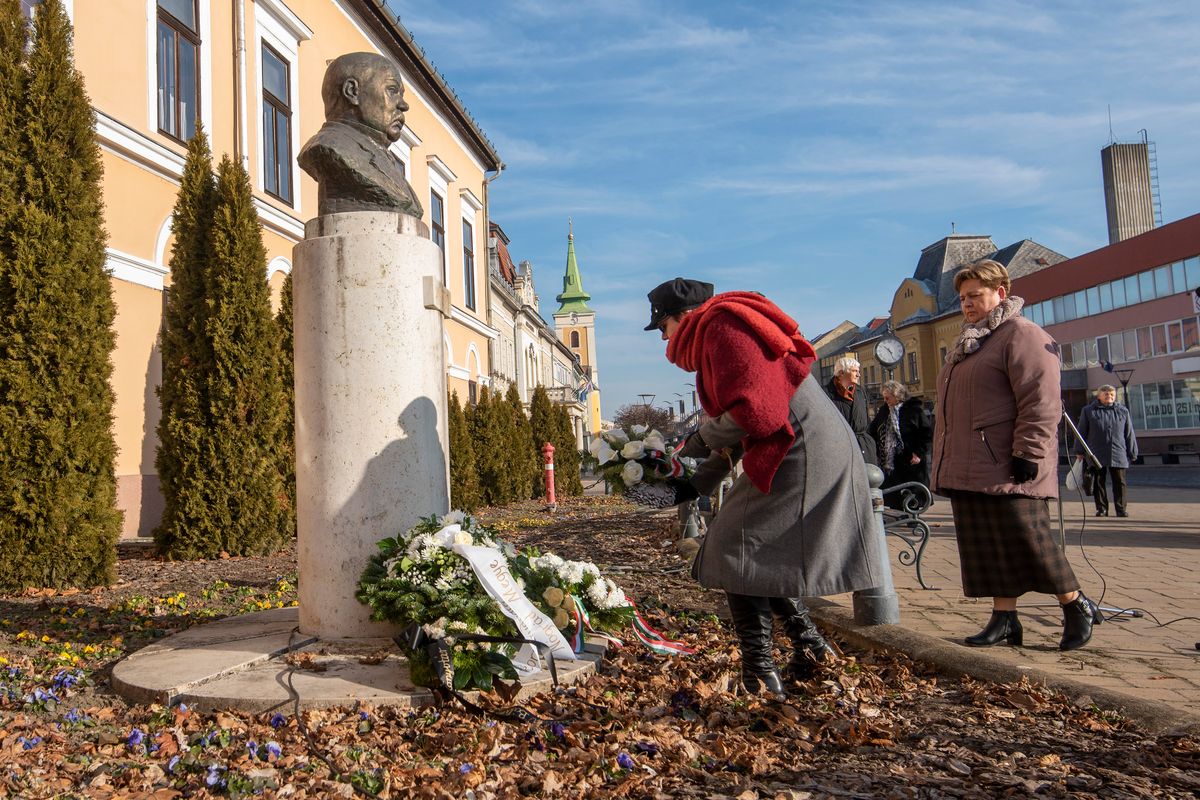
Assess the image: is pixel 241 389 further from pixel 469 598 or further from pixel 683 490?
pixel 683 490

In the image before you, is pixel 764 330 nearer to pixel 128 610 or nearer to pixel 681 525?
pixel 128 610

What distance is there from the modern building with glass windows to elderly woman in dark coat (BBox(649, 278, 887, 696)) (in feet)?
119

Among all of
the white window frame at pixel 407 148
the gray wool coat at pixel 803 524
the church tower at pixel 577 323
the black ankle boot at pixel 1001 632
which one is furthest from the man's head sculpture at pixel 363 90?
the church tower at pixel 577 323

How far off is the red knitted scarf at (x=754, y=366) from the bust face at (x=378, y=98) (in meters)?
2.43

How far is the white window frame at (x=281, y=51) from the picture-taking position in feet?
44.2

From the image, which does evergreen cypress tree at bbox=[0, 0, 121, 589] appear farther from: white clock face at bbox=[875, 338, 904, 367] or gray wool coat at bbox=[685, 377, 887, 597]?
white clock face at bbox=[875, 338, 904, 367]

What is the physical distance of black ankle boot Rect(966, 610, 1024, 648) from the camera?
4.26 meters

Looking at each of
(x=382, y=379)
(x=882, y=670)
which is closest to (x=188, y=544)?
(x=382, y=379)

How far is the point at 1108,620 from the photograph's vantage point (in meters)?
4.79

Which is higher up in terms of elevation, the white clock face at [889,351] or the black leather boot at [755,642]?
the white clock face at [889,351]

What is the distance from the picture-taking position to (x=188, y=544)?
837cm

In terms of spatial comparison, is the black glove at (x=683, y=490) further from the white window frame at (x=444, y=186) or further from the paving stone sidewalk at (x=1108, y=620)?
the white window frame at (x=444, y=186)

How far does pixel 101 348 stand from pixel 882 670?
6241 mm

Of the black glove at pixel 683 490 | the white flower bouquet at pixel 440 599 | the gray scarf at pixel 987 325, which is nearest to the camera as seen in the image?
the white flower bouquet at pixel 440 599
